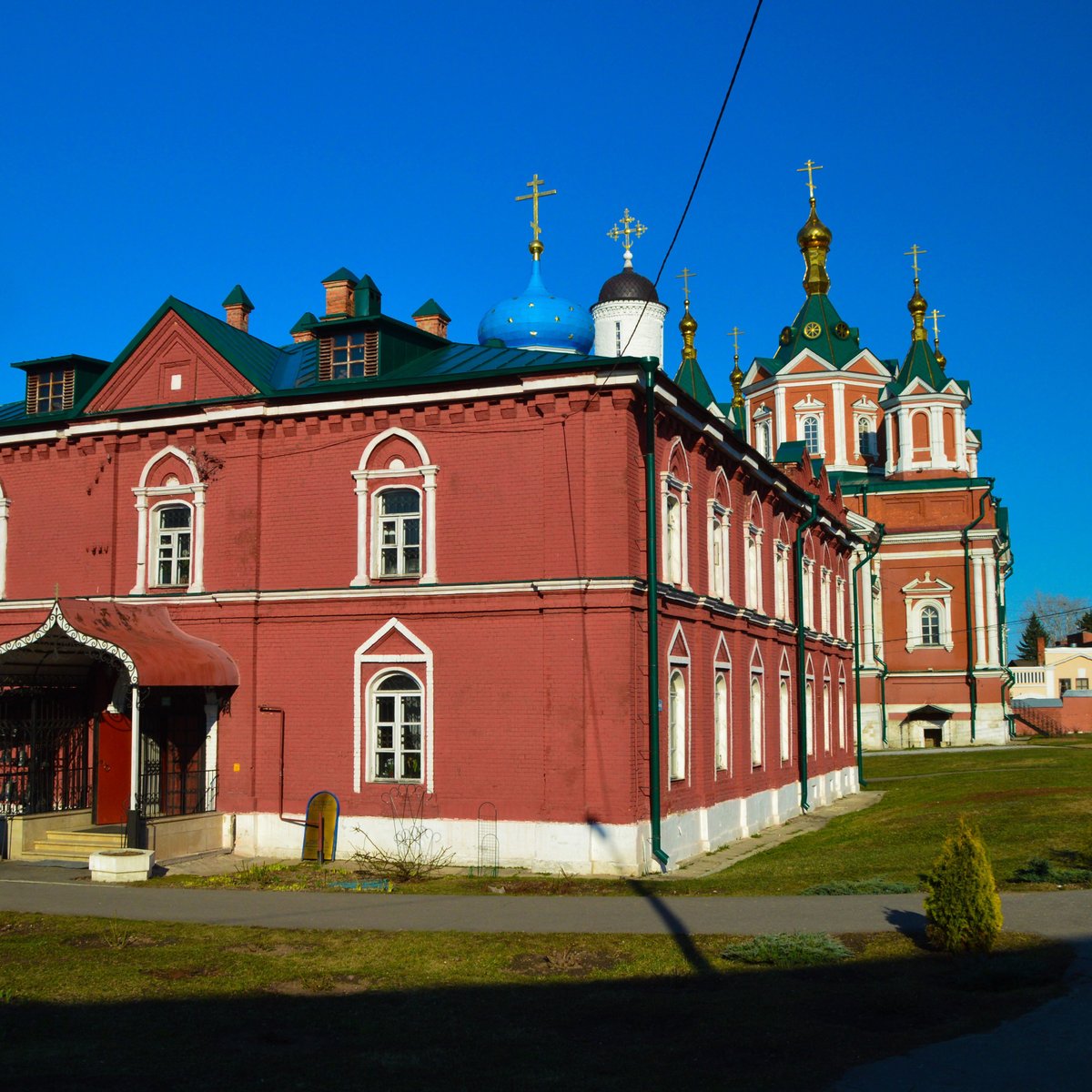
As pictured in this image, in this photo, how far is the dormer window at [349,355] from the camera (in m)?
21.3

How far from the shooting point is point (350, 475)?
20.5 meters

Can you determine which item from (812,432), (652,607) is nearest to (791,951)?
(652,607)

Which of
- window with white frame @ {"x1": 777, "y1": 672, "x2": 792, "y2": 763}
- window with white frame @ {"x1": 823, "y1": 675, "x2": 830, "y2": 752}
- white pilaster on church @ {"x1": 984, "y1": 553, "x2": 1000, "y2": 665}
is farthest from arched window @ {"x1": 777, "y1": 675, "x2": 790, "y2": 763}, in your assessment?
white pilaster on church @ {"x1": 984, "y1": 553, "x2": 1000, "y2": 665}

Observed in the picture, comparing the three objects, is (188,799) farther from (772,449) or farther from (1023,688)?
(1023,688)

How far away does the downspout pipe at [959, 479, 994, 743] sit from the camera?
165ft

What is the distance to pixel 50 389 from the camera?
78.3 feet

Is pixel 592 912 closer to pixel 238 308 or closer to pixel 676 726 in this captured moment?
pixel 676 726

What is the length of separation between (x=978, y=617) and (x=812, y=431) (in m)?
10.5

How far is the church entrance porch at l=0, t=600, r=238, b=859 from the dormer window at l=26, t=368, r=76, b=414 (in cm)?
507

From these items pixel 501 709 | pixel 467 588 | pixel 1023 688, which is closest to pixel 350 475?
pixel 467 588

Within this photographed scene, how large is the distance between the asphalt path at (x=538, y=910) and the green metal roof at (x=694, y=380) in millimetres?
38010

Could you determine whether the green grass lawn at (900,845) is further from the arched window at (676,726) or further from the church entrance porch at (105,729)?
the church entrance porch at (105,729)

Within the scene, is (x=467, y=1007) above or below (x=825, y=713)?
below

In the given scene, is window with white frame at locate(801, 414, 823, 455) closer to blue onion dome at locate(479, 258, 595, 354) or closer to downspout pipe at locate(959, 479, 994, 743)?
downspout pipe at locate(959, 479, 994, 743)
